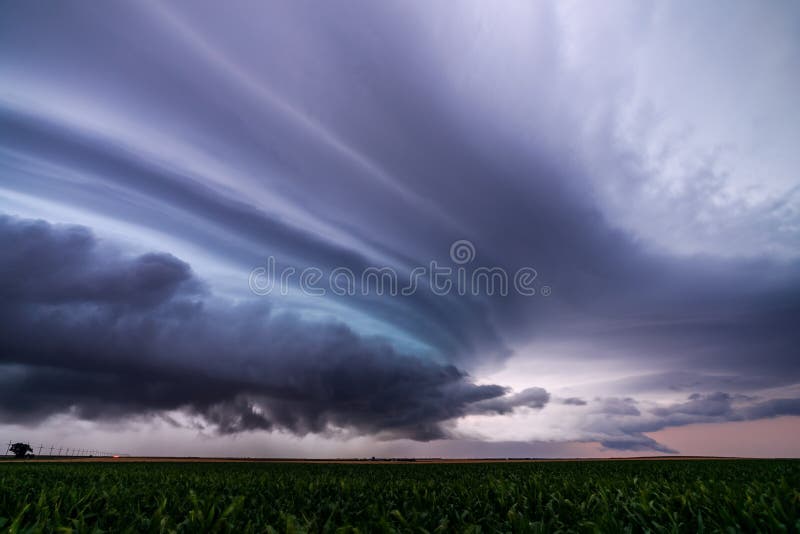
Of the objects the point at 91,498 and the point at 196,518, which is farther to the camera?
the point at 91,498

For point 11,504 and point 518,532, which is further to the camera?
point 11,504

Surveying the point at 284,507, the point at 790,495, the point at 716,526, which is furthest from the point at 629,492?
the point at 284,507

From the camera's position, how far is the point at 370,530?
8.48 m

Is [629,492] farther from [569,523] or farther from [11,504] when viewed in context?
[11,504]

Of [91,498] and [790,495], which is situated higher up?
[790,495]

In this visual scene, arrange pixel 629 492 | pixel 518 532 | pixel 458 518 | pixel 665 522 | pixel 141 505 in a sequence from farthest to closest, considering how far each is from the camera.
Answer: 1. pixel 629 492
2. pixel 141 505
3. pixel 458 518
4. pixel 665 522
5. pixel 518 532

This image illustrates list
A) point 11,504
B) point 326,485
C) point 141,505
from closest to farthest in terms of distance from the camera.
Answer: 1. point 11,504
2. point 141,505
3. point 326,485

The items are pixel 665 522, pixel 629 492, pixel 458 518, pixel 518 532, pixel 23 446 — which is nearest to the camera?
pixel 518 532

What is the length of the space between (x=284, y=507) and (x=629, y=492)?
1075cm

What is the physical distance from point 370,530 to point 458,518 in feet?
7.46

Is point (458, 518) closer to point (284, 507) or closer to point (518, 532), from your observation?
point (518, 532)

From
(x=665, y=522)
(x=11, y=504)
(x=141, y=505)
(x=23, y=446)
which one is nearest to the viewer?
(x=665, y=522)

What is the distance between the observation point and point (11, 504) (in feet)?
37.7

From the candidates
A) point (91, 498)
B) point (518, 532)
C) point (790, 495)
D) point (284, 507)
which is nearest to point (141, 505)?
point (91, 498)
